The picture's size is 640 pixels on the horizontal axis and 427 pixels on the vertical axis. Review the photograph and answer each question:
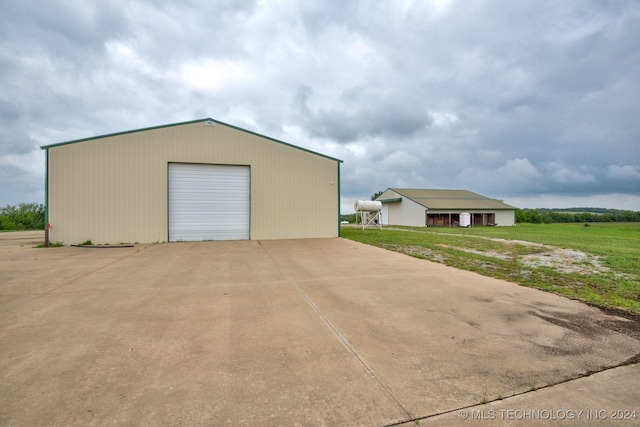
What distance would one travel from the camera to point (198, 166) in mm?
13828

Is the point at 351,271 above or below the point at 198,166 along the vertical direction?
below

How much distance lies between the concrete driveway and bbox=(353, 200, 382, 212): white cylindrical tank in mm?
17275

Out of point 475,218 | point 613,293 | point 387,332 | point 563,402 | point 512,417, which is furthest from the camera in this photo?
point 475,218

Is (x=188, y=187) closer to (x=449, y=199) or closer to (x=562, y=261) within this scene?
(x=562, y=261)

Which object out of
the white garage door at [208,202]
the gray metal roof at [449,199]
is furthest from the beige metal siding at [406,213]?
the white garage door at [208,202]

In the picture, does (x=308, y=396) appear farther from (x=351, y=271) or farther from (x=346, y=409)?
(x=351, y=271)

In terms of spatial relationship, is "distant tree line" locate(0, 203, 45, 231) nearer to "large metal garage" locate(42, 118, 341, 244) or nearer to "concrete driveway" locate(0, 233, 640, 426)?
"large metal garage" locate(42, 118, 341, 244)

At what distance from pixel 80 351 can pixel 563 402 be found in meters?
4.27

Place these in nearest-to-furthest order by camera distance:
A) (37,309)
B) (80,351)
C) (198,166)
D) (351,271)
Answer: (80,351) < (37,309) < (351,271) < (198,166)

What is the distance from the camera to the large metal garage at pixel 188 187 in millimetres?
12352

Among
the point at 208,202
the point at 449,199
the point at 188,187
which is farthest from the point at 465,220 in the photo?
the point at 188,187

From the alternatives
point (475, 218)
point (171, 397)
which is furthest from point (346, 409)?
point (475, 218)

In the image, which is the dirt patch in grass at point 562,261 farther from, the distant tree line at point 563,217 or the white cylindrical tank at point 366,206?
the distant tree line at point 563,217

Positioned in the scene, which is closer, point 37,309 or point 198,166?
point 37,309
